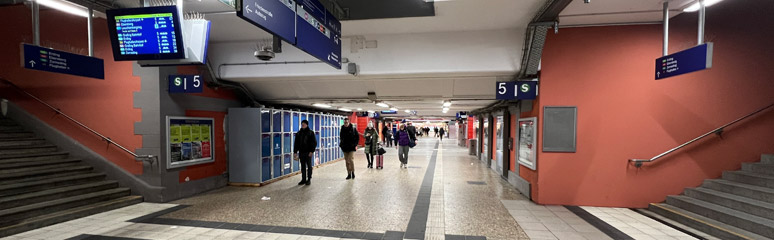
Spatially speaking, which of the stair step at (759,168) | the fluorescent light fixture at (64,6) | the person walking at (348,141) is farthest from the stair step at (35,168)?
the stair step at (759,168)

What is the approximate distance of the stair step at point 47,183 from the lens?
4383 mm

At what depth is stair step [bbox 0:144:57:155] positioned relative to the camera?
Answer: 514 centimetres

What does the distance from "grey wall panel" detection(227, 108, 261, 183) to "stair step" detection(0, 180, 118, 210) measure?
2.12 m

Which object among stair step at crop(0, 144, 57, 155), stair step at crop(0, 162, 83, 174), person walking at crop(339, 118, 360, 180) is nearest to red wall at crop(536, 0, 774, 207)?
person walking at crop(339, 118, 360, 180)

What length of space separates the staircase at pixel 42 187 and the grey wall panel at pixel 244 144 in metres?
1.92

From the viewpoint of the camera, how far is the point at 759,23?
457 cm

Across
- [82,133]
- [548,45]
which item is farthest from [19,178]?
[548,45]

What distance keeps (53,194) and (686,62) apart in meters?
9.25

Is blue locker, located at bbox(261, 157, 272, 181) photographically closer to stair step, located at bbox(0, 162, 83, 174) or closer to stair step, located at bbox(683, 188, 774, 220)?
stair step, located at bbox(0, 162, 83, 174)

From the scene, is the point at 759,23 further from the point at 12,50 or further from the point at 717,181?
the point at 12,50

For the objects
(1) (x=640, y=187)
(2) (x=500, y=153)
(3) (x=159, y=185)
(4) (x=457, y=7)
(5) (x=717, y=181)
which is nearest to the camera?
(4) (x=457, y=7)

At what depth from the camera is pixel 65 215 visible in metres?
4.32

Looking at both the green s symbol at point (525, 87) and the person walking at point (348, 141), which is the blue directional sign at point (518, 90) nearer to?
the green s symbol at point (525, 87)

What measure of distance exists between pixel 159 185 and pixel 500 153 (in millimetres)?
7915
